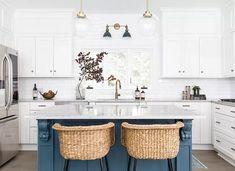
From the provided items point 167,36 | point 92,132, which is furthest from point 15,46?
point 92,132

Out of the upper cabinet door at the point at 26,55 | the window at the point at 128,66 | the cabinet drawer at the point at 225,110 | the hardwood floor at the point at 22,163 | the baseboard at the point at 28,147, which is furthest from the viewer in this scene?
the window at the point at 128,66

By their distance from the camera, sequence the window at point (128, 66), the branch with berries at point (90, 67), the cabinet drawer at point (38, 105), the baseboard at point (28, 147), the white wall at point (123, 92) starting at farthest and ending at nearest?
the window at point (128, 66), the white wall at point (123, 92), the branch with berries at point (90, 67), the baseboard at point (28, 147), the cabinet drawer at point (38, 105)

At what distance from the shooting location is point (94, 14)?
5383 millimetres

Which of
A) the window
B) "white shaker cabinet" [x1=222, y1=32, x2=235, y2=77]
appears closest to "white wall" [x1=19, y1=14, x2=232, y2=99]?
the window

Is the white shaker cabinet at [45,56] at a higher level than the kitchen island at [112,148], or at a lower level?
higher

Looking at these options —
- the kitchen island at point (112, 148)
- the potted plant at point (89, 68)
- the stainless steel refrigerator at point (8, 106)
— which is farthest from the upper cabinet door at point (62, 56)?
the kitchen island at point (112, 148)

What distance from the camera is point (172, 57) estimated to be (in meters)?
5.09

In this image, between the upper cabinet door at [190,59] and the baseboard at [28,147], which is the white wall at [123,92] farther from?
the baseboard at [28,147]

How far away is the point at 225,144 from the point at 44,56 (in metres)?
3.73

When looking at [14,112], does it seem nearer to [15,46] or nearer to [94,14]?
[15,46]

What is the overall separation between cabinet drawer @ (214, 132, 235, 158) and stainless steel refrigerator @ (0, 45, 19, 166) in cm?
353

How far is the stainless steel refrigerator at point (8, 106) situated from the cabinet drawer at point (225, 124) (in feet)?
A: 11.6

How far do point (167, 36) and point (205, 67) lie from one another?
99 centimetres

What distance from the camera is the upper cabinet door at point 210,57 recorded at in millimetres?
5059
